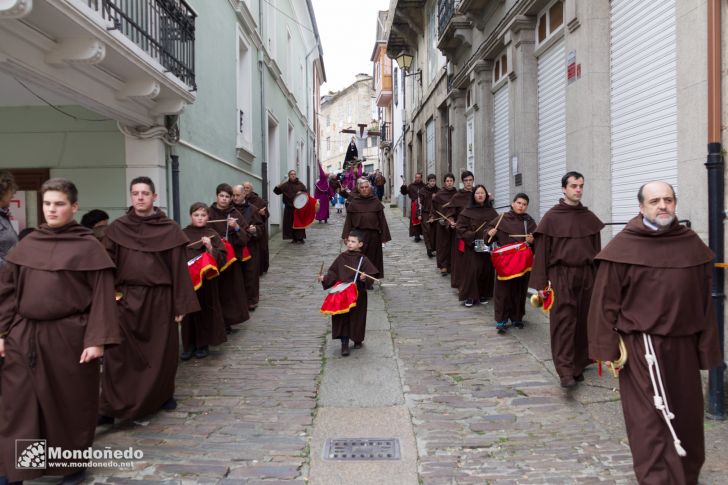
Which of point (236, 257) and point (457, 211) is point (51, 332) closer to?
point (236, 257)

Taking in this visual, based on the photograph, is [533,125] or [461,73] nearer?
[533,125]

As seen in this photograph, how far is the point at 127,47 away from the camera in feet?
21.6

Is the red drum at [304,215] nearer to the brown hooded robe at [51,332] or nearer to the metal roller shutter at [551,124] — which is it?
the metal roller shutter at [551,124]

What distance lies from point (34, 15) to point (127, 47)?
1270mm

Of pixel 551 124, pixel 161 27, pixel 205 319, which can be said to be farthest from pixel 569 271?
pixel 161 27

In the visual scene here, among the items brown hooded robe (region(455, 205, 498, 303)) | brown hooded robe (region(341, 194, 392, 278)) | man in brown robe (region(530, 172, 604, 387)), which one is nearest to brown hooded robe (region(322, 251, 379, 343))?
man in brown robe (region(530, 172, 604, 387))

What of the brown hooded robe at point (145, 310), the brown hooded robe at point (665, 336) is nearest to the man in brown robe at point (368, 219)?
the brown hooded robe at point (145, 310)

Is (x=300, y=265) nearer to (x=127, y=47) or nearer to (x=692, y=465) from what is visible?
(x=127, y=47)

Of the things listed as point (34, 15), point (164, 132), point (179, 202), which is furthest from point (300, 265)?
point (34, 15)

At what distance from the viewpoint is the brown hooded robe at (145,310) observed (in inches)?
195

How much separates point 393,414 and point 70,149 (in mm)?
5714

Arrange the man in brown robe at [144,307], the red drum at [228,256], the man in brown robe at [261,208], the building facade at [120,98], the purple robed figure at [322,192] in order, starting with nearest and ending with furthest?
the man in brown robe at [144,307] < the building facade at [120,98] < the red drum at [228,256] < the man in brown robe at [261,208] < the purple robed figure at [322,192]

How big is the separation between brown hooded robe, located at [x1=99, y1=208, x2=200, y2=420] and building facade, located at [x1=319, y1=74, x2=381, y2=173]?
48682mm

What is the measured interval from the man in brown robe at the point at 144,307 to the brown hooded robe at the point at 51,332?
887 millimetres
